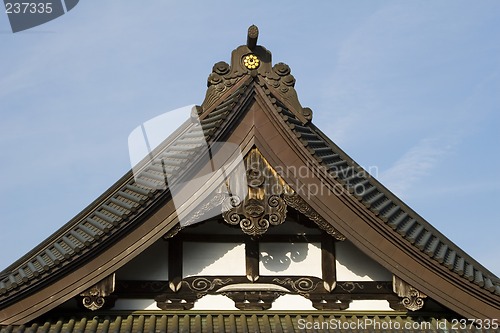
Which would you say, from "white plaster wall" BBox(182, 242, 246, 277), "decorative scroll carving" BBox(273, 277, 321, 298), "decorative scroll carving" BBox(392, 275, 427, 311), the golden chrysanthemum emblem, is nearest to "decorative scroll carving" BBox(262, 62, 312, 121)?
the golden chrysanthemum emblem

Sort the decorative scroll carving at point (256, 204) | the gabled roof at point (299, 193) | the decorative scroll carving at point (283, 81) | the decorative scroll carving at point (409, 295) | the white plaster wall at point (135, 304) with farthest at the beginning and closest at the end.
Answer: the decorative scroll carving at point (283, 81) → the white plaster wall at point (135, 304) → the decorative scroll carving at point (409, 295) → the decorative scroll carving at point (256, 204) → the gabled roof at point (299, 193)

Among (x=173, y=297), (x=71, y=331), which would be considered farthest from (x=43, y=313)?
(x=173, y=297)

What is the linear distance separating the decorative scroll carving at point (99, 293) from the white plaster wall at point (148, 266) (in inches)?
21.9

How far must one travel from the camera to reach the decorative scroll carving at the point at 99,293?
822 centimetres

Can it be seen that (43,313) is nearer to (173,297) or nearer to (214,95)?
(173,297)

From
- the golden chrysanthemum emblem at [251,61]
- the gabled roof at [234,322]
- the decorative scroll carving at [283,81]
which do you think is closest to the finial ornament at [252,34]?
the golden chrysanthemum emblem at [251,61]

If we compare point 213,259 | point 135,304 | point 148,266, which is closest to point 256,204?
point 213,259

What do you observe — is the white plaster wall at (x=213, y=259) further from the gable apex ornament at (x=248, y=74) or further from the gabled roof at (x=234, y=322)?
the gable apex ornament at (x=248, y=74)

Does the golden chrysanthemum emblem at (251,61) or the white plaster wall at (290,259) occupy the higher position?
the golden chrysanthemum emblem at (251,61)

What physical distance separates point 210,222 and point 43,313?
2.15 m

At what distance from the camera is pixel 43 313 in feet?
26.6

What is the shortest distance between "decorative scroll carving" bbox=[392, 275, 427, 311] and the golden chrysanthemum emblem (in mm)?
3757

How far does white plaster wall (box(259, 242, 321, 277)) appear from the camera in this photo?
355 inches

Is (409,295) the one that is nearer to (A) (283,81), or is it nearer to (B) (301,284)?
(B) (301,284)
